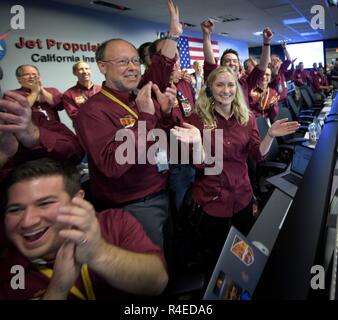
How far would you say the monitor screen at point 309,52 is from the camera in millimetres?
14531

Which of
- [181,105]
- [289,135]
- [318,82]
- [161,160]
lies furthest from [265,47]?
[318,82]

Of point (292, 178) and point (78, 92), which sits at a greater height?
point (78, 92)

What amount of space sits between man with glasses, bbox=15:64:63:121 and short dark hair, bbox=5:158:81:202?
173 centimetres

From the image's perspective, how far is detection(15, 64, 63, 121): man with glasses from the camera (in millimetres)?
2856

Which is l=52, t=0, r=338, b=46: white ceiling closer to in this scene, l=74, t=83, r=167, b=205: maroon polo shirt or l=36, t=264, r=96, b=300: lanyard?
l=74, t=83, r=167, b=205: maroon polo shirt

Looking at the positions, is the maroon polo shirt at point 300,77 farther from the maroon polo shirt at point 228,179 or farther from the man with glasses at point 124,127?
the man with glasses at point 124,127


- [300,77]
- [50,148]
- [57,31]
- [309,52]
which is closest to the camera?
[50,148]

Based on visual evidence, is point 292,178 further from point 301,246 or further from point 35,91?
point 35,91

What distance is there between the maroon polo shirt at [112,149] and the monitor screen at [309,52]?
1562 cm

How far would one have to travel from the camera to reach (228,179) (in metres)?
1.58

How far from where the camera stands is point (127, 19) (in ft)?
20.6

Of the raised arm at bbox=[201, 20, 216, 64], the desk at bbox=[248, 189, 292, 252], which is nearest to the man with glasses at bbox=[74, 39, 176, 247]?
the desk at bbox=[248, 189, 292, 252]

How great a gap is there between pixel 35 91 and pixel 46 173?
2237 mm
